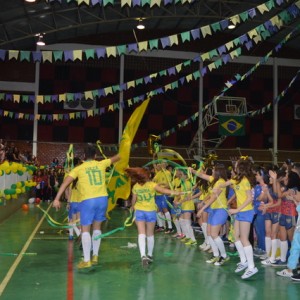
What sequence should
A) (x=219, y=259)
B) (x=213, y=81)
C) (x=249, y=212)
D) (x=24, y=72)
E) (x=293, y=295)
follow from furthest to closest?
(x=213, y=81) < (x=24, y=72) < (x=219, y=259) < (x=249, y=212) < (x=293, y=295)

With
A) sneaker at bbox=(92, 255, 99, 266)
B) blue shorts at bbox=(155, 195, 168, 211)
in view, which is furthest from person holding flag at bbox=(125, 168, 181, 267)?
blue shorts at bbox=(155, 195, 168, 211)

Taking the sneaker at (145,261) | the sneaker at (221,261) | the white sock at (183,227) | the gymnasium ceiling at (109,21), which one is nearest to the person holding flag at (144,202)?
the sneaker at (145,261)

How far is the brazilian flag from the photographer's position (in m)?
23.3

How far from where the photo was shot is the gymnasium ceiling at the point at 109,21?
20.3m

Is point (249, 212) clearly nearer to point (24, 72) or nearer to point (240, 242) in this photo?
point (240, 242)

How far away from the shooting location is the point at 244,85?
1029 inches

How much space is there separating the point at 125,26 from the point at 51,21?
4.71 m

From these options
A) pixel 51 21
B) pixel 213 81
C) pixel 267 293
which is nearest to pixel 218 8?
pixel 213 81

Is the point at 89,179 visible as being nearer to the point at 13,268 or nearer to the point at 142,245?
the point at 142,245

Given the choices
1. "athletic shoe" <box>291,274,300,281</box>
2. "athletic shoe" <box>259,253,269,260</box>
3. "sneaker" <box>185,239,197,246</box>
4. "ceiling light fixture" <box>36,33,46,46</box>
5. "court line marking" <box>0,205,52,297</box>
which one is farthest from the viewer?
"ceiling light fixture" <box>36,33,46,46</box>

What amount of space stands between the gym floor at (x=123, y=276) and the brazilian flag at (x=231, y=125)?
14756 millimetres

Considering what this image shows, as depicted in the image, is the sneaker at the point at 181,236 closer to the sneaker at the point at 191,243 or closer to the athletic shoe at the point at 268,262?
the sneaker at the point at 191,243

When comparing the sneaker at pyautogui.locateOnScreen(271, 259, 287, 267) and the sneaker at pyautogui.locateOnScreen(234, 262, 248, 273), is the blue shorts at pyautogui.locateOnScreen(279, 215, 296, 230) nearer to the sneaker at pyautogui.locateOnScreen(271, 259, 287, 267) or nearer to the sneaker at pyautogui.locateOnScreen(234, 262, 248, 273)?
the sneaker at pyautogui.locateOnScreen(271, 259, 287, 267)

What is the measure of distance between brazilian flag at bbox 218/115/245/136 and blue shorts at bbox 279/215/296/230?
16515 mm
